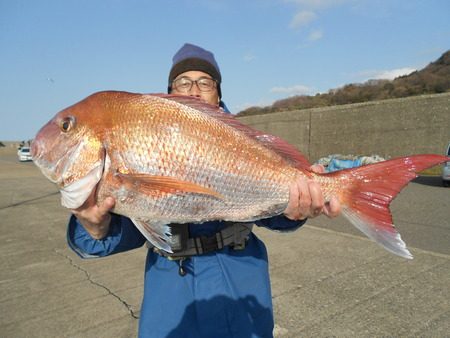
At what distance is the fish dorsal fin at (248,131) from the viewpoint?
1.83 meters

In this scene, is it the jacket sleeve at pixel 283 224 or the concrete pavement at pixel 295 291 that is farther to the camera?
the concrete pavement at pixel 295 291

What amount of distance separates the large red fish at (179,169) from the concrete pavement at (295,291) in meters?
1.84

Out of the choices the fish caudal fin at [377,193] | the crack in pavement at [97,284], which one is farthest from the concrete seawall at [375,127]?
the fish caudal fin at [377,193]

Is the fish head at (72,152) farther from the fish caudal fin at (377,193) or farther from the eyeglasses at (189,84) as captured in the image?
the fish caudal fin at (377,193)

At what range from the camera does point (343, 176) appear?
191 cm

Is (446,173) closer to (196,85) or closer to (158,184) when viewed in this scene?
(196,85)

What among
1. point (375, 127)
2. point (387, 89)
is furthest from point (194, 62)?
point (387, 89)

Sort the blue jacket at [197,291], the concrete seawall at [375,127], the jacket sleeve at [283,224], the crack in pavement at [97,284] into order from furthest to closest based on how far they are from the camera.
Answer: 1. the concrete seawall at [375,127]
2. the crack in pavement at [97,284]
3. the jacket sleeve at [283,224]
4. the blue jacket at [197,291]

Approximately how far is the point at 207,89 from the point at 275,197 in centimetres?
83

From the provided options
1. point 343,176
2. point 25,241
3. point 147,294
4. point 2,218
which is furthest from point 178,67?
point 2,218

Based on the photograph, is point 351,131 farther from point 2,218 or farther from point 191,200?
point 191,200

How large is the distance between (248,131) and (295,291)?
8.72ft

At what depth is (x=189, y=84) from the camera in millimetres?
2252

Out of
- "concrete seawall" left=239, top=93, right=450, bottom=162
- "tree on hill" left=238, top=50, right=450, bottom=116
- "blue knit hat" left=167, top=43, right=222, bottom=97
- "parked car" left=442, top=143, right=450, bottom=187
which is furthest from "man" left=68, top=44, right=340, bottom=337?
"tree on hill" left=238, top=50, right=450, bottom=116
